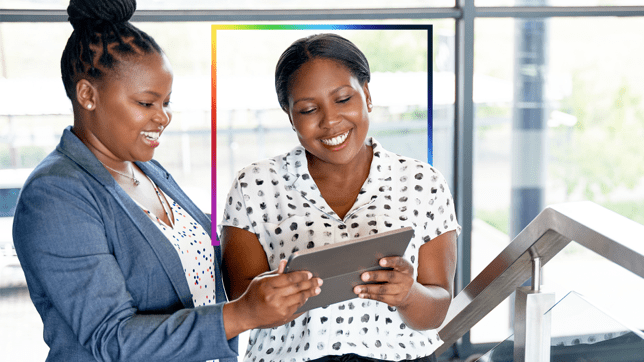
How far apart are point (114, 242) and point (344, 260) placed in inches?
21.6

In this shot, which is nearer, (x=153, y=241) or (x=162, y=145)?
(x=153, y=241)

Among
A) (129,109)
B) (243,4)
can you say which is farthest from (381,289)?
(243,4)

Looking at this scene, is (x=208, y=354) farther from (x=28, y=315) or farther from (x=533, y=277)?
(x=28, y=315)

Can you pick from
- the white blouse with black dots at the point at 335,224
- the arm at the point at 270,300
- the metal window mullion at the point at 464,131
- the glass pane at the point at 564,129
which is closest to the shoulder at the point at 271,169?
the white blouse with black dots at the point at 335,224

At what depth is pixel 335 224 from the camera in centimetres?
178

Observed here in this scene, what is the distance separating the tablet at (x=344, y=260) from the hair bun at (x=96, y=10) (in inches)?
29.9

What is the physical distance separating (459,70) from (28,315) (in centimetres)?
271

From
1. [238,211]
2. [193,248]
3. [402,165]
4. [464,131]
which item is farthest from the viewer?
[464,131]

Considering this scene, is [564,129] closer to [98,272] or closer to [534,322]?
[534,322]

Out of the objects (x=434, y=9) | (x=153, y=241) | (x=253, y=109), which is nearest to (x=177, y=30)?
(x=253, y=109)

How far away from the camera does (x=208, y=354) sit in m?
1.37

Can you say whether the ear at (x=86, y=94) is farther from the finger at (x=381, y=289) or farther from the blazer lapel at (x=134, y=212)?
the finger at (x=381, y=289)

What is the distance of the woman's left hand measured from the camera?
146 cm

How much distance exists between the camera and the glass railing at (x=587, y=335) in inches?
47.3
